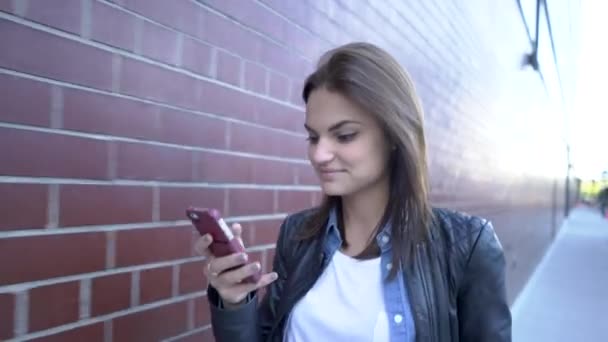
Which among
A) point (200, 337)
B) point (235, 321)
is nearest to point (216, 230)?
point (235, 321)

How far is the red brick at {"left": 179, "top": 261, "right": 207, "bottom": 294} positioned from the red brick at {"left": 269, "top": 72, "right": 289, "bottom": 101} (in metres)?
0.74

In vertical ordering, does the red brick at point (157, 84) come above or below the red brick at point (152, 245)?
above

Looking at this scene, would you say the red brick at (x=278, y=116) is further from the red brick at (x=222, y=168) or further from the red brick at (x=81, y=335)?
the red brick at (x=81, y=335)

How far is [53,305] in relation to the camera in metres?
1.27

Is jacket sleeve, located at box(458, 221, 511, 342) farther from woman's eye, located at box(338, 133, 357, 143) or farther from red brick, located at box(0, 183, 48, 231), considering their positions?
red brick, located at box(0, 183, 48, 231)

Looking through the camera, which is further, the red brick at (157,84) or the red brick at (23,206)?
the red brick at (157,84)

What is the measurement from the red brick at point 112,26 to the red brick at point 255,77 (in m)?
0.58

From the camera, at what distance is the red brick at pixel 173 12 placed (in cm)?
151

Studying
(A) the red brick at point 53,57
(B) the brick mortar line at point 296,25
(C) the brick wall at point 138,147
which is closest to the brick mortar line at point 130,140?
(C) the brick wall at point 138,147

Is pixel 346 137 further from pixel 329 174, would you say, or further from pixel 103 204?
pixel 103 204

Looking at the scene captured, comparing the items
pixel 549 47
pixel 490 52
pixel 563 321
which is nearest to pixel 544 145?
pixel 549 47

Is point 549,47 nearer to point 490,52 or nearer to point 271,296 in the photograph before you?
→ point 490,52

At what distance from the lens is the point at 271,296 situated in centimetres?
164

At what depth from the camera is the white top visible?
143 cm
